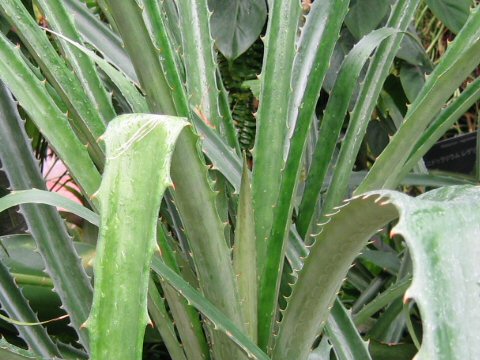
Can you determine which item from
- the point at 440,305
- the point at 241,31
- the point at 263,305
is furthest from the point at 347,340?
the point at 241,31

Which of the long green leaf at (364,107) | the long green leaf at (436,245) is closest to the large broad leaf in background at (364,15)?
the long green leaf at (364,107)

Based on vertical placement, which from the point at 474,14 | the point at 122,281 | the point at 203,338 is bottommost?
the point at 203,338

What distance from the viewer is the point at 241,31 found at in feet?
3.12

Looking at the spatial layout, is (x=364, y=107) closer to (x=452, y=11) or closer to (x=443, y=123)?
(x=443, y=123)

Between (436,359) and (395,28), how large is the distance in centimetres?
54

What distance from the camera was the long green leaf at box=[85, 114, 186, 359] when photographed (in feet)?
0.91

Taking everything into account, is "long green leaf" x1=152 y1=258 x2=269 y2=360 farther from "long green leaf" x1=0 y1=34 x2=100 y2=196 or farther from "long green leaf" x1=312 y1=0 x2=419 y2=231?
"long green leaf" x1=312 y1=0 x2=419 y2=231

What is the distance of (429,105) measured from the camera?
0.49 m

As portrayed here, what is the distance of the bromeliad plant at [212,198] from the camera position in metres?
0.28

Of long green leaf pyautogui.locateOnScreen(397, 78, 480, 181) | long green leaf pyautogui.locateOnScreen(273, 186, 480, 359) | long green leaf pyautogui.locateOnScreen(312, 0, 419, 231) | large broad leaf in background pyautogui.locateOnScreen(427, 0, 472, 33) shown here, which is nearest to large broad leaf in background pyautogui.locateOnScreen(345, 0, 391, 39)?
large broad leaf in background pyautogui.locateOnScreen(427, 0, 472, 33)

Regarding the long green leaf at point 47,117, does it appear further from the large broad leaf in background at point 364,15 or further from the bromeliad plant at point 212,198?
the large broad leaf in background at point 364,15

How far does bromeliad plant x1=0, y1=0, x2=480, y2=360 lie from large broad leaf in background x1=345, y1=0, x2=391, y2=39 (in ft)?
0.80

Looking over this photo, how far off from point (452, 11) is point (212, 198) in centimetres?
73

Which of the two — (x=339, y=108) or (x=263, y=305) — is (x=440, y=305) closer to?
(x=263, y=305)
